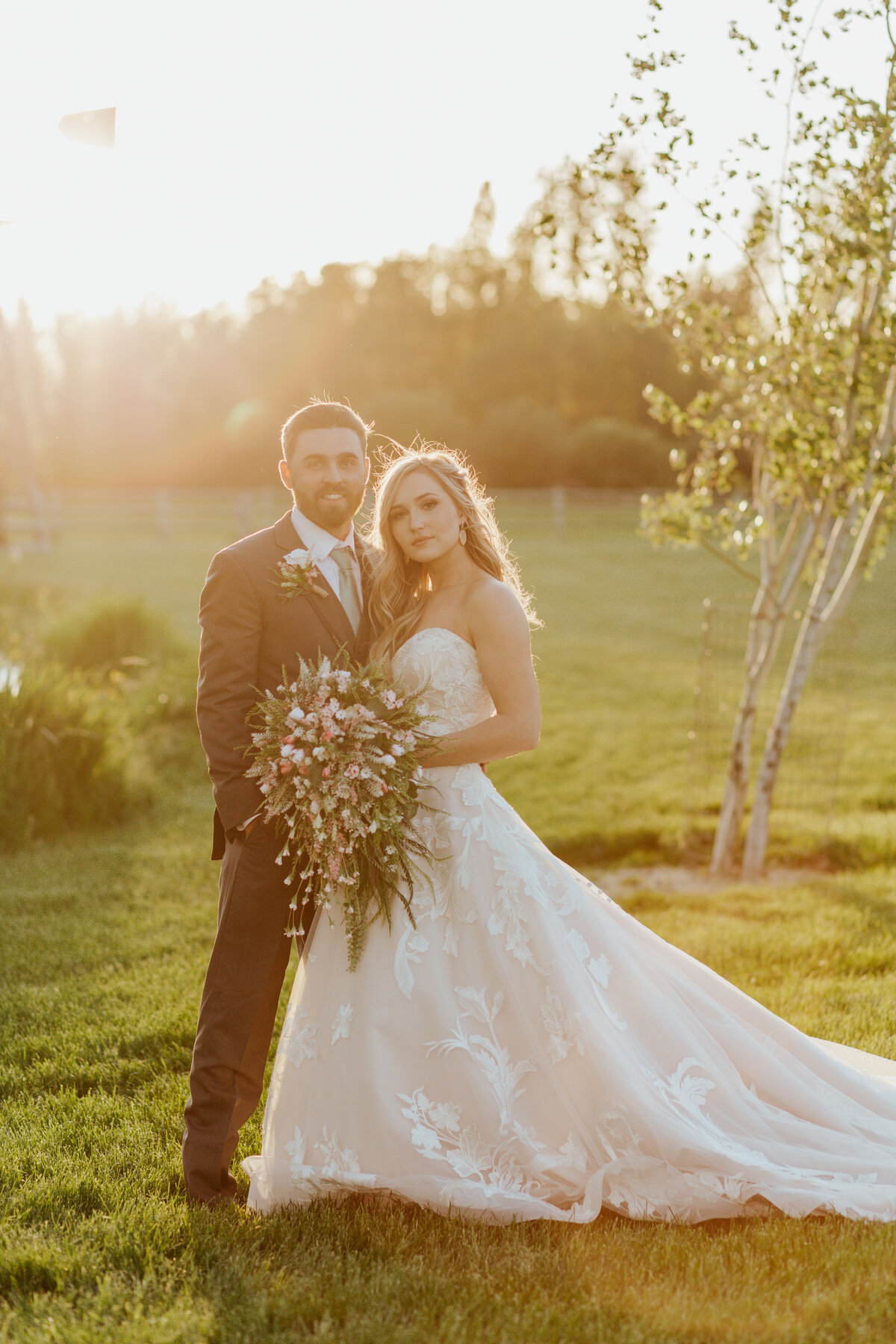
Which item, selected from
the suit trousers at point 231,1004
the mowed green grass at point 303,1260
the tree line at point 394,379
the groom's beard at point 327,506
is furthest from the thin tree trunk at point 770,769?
the tree line at point 394,379

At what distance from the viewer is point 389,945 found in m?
3.50

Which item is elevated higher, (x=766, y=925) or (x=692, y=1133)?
(x=692, y=1133)

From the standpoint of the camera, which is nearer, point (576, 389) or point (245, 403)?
point (576, 389)

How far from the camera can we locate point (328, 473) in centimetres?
371

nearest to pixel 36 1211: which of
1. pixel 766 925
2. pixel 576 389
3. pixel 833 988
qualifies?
pixel 833 988

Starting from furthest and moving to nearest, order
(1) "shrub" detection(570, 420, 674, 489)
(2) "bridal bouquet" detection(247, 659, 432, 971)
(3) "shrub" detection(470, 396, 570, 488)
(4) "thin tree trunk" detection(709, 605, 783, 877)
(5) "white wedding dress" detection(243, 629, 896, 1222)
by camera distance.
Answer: (3) "shrub" detection(470, 396, 570, 488)
(1) "shrub" detection(570, 420, 674, 489)
(4) "thin tree trunk" detection(709, 605, 783, 877)
(5) "white wedding dress" detection(243, 629, 896, 1222)
(2) "bridal bouquet" detection(247, 659, 432, 971)

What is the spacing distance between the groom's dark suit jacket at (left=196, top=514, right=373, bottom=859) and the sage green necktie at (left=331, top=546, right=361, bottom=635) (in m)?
0.14

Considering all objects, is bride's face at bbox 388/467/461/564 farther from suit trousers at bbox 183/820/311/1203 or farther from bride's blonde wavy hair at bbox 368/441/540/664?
suit trousers at bbox 183/820/311/1203

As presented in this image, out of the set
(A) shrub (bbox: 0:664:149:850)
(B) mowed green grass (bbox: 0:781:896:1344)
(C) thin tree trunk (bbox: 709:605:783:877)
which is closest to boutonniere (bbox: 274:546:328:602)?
(B) mowed green grass (bbox: 0:781:896:1344)

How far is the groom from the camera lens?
350 centimetres

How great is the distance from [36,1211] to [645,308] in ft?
18.7

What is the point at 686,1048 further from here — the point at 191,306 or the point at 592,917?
the point at 191,306

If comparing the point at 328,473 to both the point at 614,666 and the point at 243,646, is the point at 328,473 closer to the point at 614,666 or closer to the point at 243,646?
the point at 243,646

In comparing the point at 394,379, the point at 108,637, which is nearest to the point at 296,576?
the point at 108,637
